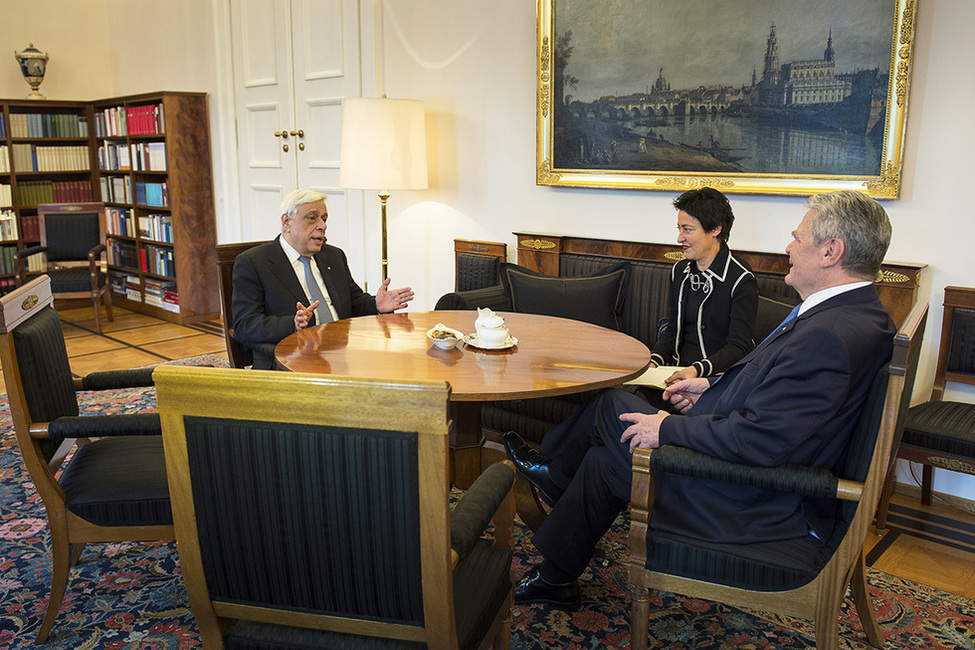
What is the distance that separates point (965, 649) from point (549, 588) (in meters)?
1.21

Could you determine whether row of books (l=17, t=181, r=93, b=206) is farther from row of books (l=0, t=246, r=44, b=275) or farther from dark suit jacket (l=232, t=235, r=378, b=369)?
dark suit jacket (l=232, t=235, r=378, b=369)

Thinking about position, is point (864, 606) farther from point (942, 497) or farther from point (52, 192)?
point (52, 192)

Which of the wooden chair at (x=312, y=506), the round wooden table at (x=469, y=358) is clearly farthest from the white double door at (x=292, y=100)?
the wooden chair at (x=312, y=506)

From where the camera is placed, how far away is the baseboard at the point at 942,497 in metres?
3.21

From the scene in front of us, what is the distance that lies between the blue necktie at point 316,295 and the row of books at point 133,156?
160 inches

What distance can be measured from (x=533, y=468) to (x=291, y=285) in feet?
4.47

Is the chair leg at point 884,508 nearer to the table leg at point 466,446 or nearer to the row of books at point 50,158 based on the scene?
the table leg at point 466,446

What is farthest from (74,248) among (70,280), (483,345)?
(483,345)

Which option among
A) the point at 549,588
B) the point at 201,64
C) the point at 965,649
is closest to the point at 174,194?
the point at 201,64

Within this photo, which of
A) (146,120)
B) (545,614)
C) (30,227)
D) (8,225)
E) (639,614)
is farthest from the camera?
(30,227)

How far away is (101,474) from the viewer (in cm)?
225

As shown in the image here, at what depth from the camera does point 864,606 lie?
220 cm

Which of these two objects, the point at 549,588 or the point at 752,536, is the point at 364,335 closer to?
the point at 549,588

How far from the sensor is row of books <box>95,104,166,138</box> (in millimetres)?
6727
